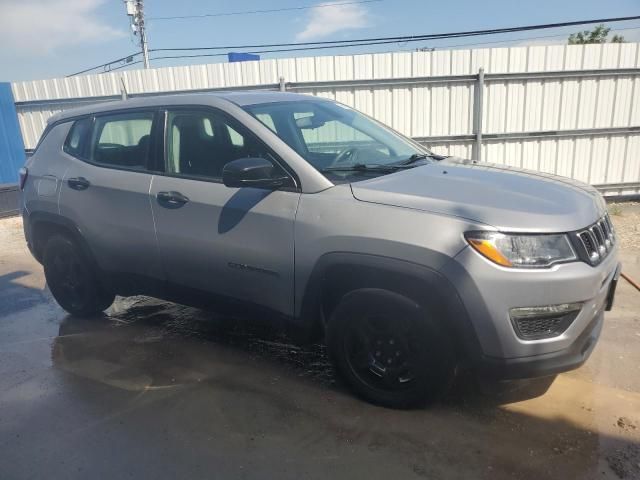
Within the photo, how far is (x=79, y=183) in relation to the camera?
13.6 feet

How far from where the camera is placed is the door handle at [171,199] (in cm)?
350

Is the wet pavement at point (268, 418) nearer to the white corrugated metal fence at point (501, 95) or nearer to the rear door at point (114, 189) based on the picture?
the rear door at point (114, 189)

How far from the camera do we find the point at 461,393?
3.22 meters

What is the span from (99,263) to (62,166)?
3.06 feet

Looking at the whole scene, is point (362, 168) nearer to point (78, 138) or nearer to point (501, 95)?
point (78, 138)

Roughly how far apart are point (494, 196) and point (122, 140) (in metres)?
2.96

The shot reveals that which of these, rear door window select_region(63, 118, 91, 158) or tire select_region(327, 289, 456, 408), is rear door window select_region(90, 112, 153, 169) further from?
tire select_region(327, 289, 456, 408)

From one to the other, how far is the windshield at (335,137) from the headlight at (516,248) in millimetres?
939

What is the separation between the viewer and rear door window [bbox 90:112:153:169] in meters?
3.86

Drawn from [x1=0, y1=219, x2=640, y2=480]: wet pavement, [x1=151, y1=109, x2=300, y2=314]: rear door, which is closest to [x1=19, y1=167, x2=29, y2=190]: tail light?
[x1=0, y1=219, x2=640, y2=480]: wet pavement

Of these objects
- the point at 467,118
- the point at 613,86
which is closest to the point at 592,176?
the point at 613,86

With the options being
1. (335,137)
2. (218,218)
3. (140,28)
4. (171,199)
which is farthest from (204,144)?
(140,28)

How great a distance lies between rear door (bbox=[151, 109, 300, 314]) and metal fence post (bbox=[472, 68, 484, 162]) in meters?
6.10

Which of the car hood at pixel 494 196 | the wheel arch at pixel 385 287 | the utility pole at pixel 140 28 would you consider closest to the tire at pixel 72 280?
the wheel arch at pixel 385 287
